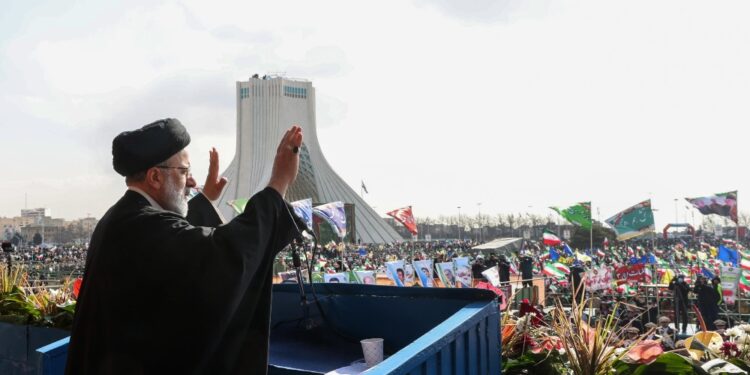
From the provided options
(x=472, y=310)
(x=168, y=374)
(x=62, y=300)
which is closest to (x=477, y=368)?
(x=472, y=310)

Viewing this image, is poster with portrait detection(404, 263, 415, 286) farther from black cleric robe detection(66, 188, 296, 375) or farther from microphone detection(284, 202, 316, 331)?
black cleric robe detection(66, 188, 296, 375)

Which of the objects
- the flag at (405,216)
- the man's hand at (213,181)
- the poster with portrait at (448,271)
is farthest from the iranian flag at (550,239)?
the man's hand at (213,181)

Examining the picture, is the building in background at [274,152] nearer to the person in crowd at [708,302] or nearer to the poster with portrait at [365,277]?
the poster with portrait at [365,277]

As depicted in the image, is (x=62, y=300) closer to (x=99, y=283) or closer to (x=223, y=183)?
(x=223, y=183)

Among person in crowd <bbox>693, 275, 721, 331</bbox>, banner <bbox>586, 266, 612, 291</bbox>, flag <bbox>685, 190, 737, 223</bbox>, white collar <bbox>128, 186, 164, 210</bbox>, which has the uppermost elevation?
flag <bbox>685, 190, 737, 223</bbox>

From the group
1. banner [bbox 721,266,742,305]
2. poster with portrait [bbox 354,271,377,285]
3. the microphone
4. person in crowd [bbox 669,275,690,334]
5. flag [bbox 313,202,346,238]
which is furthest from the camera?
flag [bbox 313,202,346,238]

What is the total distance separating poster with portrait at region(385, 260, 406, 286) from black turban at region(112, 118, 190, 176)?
11.9m

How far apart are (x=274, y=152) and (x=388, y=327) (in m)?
68.8

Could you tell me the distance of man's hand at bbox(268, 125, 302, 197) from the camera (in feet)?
6.38

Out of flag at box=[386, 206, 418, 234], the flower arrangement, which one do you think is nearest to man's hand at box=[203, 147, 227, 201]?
the flower arrangement

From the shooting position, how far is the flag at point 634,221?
779 inches

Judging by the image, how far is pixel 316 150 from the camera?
74.1m

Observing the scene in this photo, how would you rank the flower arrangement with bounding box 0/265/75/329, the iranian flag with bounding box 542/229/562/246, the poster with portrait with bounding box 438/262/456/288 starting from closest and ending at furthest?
the flower arrangement with bounding box 0/265/75/329 < the poster with portrait with bounding box 438/262/456/288 < the iranian flag with bounding box 542/229/562/246

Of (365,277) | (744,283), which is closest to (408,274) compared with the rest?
(365,277)
